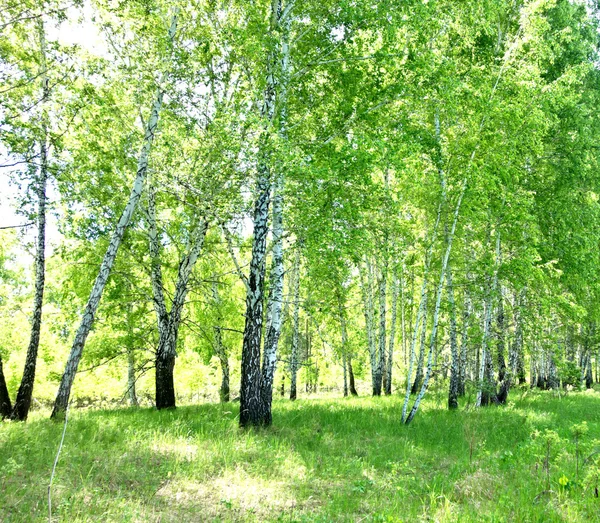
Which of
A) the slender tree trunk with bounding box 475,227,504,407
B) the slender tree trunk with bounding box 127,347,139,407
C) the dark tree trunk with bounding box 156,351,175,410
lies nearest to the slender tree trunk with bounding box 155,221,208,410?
the dark tree trunk with bounding box 156,351,175,410

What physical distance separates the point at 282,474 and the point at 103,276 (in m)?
5.30

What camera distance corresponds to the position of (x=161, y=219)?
432 inches

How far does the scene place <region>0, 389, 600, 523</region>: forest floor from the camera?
4.16 meters

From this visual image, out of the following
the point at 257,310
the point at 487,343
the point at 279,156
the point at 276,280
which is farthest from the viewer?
the point at 487,343

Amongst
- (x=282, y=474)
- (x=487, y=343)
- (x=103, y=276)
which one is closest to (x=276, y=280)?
(x=103, y=276)

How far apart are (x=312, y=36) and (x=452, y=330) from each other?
311 inches

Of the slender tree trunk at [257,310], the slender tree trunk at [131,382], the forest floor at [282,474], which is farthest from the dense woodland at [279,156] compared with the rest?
the forest floor at [282,474]

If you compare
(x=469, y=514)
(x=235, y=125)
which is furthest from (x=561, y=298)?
Answer: (x=235, y=125)

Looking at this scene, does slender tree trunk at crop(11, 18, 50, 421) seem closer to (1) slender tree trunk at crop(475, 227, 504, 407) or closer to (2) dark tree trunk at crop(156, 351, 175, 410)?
(2) dark tree trunk at crop(156, 351, 175, 410)

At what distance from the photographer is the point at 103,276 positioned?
8406 mm

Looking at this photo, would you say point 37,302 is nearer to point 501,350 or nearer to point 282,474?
point 282,474

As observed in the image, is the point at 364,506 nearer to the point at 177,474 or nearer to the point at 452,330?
the point at 177,474

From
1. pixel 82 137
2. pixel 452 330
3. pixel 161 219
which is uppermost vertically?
pixel 82 137

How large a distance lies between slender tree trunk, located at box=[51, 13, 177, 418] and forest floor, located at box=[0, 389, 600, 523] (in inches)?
27.9
